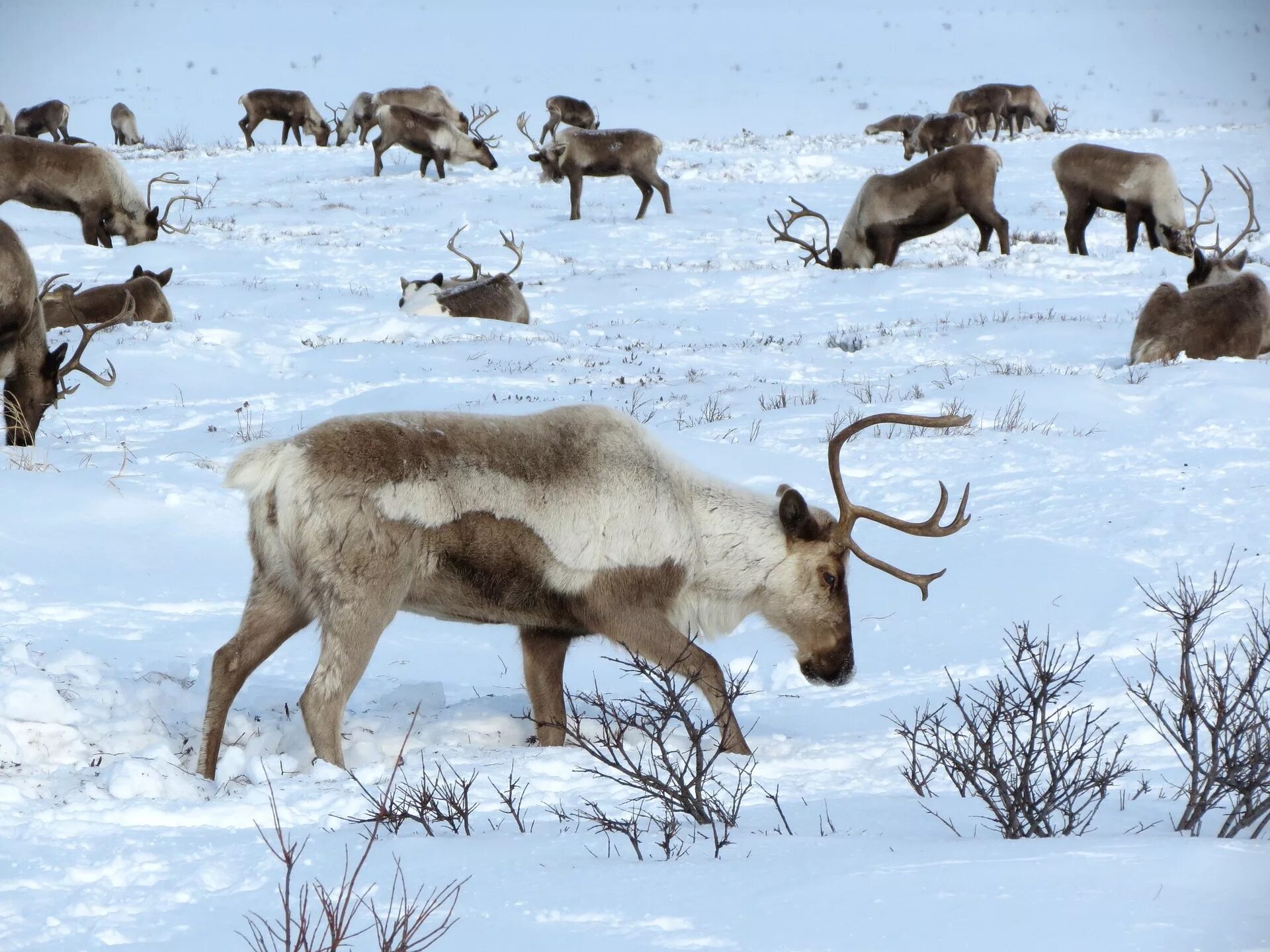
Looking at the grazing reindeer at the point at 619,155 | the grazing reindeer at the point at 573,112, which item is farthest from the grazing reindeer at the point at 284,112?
the grazing reindeer at the point at 619,155

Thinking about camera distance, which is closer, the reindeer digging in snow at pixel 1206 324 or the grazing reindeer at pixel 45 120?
the reindeer digging in snow at pixel 1206 324

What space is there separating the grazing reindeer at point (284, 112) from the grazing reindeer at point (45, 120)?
4202 millimetres

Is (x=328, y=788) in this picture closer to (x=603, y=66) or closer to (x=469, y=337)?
(x=469, y=337)

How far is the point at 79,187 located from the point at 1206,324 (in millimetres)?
14194

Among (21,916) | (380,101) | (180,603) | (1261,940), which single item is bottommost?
(180,603)

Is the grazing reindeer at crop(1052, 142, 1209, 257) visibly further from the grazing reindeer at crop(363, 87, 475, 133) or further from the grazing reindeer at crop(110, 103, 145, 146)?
the grazing reindeer at crop(110, 103, 145, 146)

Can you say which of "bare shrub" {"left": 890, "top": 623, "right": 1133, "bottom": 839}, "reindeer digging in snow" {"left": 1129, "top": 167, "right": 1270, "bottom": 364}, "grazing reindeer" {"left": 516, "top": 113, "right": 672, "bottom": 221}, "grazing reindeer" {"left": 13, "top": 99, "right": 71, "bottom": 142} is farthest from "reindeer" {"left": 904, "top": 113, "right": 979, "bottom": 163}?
"bare shrub" {"left": 890, "top": 623, "right": 1133, "bottom": 839}

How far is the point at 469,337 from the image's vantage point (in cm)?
1337

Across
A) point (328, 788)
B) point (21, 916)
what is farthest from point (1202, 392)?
point (21, 916)

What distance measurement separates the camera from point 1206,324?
11.2 m

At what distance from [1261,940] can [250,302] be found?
14.0 metres

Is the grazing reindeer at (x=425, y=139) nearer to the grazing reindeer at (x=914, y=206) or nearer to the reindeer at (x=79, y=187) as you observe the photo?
the reindeer at (x=79, y=187)

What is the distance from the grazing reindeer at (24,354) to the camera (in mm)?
9484

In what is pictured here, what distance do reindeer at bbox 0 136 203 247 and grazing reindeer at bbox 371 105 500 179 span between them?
7.92 meters
